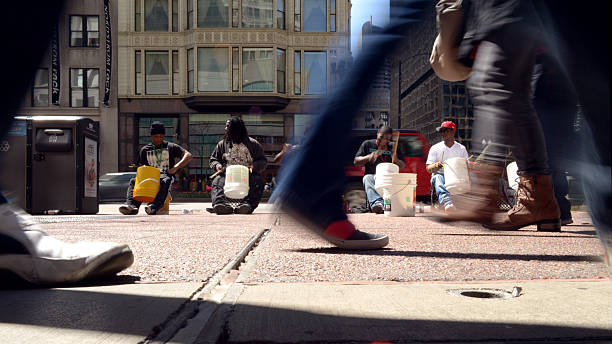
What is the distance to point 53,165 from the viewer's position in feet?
31.4

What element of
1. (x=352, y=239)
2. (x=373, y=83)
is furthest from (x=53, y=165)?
(x=373, y=83)

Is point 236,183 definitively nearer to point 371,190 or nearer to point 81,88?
point 371,190

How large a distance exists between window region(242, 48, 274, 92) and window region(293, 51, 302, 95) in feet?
3.79

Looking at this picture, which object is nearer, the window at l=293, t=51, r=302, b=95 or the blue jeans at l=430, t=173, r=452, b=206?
the blue jeans at l=430, t=173, r=452, b=206

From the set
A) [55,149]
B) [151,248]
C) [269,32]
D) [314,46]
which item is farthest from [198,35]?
[151,248]

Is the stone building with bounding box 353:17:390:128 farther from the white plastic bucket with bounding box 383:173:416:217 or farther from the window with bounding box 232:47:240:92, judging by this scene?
the window with bounding box 232:47:240:92

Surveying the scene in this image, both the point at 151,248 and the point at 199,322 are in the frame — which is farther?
the point at 151,248

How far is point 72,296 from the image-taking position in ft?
5.60

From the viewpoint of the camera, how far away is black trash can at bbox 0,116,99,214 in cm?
938

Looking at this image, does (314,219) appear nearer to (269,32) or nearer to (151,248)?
(151,248)

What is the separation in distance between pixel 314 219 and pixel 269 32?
25202mm

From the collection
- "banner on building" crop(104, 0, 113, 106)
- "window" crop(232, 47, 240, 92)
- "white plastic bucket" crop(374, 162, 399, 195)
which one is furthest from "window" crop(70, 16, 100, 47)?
"white plastic bucket" crop(374, 162, 399, 195)

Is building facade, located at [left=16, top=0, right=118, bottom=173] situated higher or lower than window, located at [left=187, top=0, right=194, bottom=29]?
lower

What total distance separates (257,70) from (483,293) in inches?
1021
